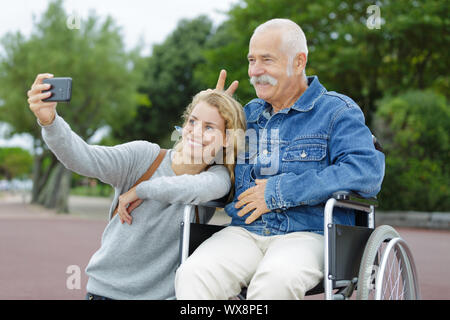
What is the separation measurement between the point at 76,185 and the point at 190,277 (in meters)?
82.5

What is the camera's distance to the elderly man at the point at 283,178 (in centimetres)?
239

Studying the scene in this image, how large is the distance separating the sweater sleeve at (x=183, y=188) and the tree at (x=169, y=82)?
24.6 metres

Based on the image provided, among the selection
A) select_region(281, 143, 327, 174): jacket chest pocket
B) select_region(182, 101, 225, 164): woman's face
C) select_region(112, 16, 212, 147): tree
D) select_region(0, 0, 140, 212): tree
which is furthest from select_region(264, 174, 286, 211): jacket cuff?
select_region(112, 16, 212, 147): tree

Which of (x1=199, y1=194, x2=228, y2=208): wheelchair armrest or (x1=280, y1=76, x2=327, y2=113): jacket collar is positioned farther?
(x1=280, y1=76, x2=327, y2=113): jacket collar

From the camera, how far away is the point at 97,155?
265 cm

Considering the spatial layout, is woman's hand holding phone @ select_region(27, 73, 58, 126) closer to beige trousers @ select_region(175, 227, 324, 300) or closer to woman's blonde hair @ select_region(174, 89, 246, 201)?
woman's blonde hair @ select_region(174, 89, 246, 201)

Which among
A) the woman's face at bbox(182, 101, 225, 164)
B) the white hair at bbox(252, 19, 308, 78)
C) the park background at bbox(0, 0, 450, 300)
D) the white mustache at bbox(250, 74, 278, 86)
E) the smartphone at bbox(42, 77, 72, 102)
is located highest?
the park background at bbox(0, 0, 450, 300)

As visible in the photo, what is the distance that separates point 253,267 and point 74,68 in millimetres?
18742

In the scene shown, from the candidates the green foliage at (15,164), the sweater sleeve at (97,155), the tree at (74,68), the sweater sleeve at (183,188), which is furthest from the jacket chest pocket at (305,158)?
the green foliage at (15,164)

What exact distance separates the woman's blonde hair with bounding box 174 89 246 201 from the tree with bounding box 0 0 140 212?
1786 cm

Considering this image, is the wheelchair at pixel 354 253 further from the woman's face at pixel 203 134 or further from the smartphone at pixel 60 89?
Answer: the smartphone at pixel 60 89

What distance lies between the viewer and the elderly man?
2389mm
